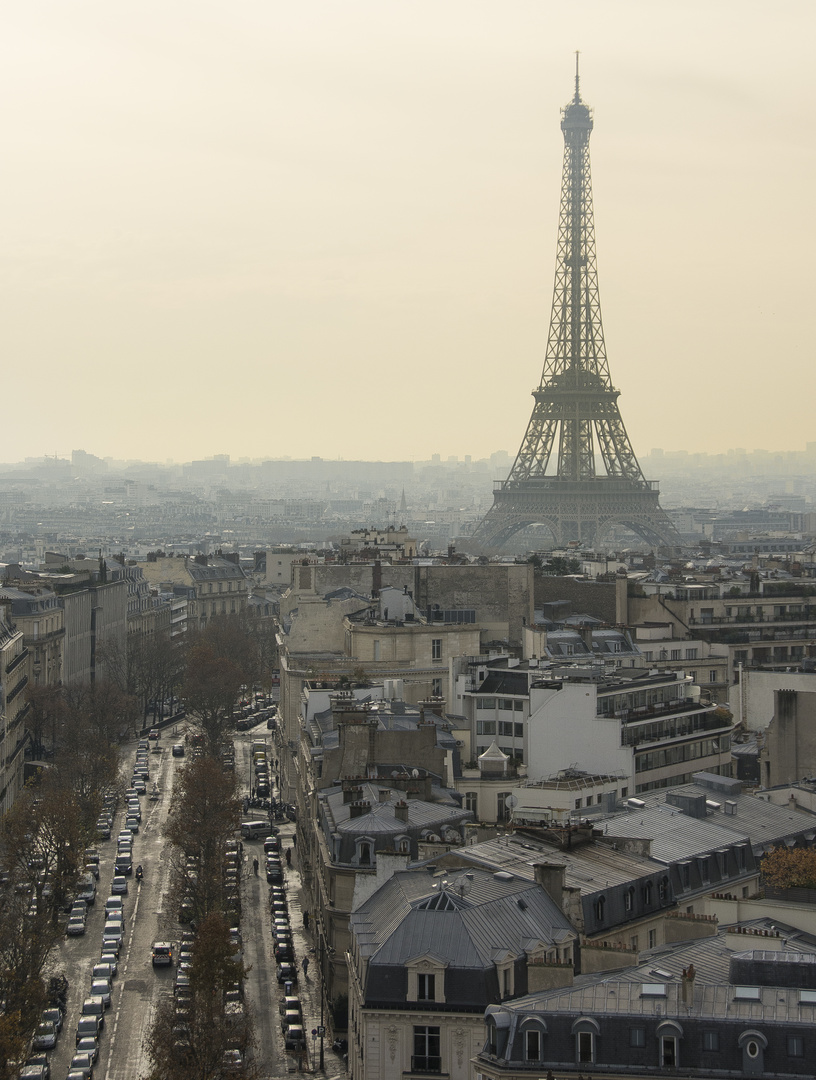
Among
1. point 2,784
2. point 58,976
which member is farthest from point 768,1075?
point 2,784

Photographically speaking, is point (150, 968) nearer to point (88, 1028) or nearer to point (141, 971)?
point (141, 971)

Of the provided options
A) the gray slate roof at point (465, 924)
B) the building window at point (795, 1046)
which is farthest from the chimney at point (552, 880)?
the building window at point (795, 1046)

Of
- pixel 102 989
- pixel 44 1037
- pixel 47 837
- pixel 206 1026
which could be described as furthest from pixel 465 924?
pixel 47 837

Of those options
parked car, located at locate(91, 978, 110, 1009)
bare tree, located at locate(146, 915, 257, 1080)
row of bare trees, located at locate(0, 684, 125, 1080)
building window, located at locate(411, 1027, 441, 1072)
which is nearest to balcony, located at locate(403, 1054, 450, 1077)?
building window, located at locate(411, 1027, 441, 1072)

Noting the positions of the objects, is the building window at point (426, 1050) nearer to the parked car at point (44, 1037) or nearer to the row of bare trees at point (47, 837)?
the row of bare trees at point (47, 837)

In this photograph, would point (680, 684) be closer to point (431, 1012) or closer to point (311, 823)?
point (311, 823)

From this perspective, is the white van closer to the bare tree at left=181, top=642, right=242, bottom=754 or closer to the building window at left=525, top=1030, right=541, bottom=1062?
the bare tree at left=181, top=642, right=242, bottom=754
